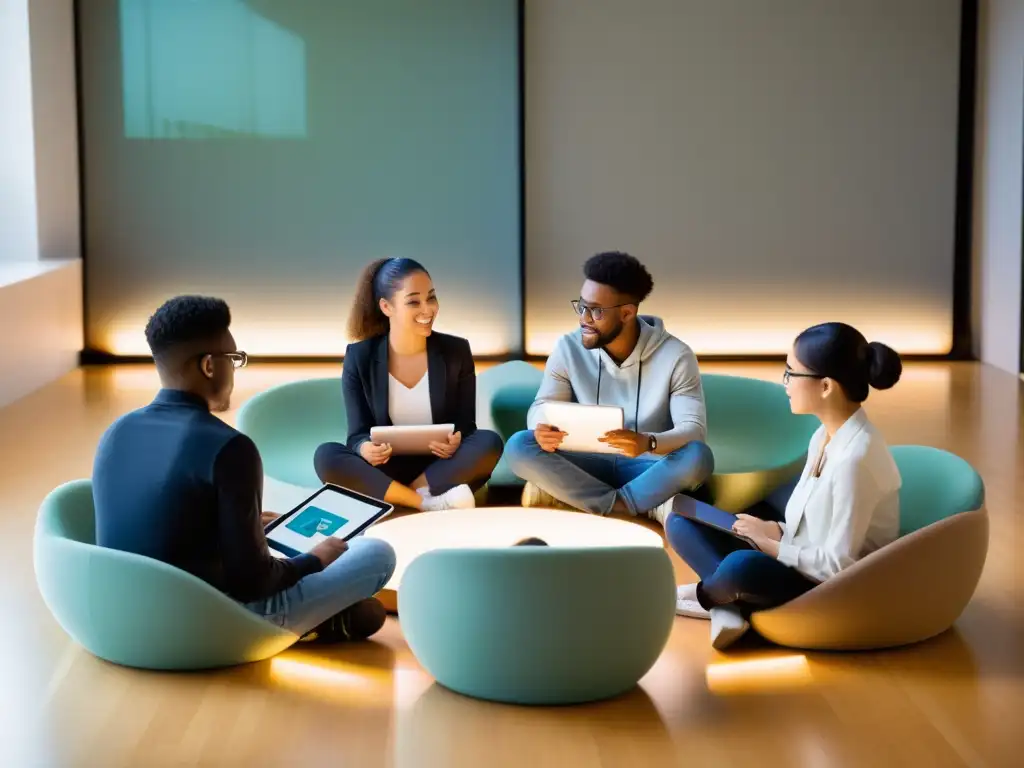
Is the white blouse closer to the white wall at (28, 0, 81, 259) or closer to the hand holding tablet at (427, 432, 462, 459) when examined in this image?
the hand holding tablet at (427, 432, 462, 459)

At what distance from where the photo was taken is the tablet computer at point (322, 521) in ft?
13.2

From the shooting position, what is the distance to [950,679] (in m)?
3.62

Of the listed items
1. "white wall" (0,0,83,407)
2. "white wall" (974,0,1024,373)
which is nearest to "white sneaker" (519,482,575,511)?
"white wall" (0,0,83,407)

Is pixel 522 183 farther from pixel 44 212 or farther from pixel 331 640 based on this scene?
pixel 331 640

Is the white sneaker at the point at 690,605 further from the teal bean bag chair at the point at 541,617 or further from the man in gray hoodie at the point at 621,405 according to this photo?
the man in gray hoodie at the point at 621,405

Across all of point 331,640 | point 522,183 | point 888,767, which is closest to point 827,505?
point 888,767

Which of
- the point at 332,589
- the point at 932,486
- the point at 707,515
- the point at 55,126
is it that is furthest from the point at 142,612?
the point at 55,126

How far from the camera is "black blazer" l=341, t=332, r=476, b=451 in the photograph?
535 cm

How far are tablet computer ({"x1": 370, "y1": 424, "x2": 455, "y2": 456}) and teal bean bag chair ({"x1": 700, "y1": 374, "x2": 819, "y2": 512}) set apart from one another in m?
1.07

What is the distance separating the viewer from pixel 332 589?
12.2 ft

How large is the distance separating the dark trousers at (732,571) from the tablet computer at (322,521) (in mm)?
887

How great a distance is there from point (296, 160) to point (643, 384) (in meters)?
4.81

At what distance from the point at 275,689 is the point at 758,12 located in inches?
275

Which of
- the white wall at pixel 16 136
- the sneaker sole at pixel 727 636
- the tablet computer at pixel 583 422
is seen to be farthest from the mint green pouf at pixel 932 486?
the white wall at pixel 16 136
